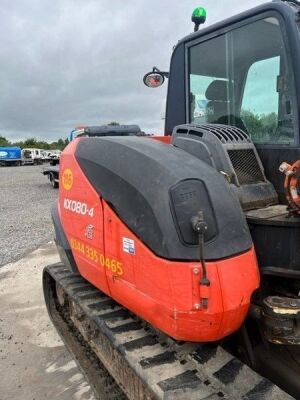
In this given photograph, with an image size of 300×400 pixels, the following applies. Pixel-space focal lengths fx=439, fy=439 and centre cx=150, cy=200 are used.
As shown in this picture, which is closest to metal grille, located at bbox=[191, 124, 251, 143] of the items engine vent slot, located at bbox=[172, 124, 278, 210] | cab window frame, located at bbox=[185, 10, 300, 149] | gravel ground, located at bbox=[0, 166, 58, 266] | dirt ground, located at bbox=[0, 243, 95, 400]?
engine vent slot, located at bbox=[172, 124, 278, 210]

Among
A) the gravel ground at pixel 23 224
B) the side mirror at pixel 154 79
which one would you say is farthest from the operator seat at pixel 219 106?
the gravel ground at pixel 23 224

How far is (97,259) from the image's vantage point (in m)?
2.63

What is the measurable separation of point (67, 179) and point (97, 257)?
70 cm

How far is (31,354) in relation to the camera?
4.00 metres

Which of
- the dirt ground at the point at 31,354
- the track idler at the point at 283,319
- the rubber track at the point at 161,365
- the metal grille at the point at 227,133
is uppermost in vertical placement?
the metal grille at the point at 227,133

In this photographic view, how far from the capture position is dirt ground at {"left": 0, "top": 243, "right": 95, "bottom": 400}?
3402 millimetres

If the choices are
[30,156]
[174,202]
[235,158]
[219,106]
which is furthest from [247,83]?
[30,156]

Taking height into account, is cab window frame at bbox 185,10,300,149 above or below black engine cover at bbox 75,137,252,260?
above

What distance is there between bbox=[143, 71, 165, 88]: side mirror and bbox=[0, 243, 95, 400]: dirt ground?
247 cm

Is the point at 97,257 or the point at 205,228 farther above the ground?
the point at 205,228

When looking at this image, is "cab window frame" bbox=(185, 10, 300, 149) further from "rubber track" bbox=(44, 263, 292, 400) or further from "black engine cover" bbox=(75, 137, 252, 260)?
"rubber track" bbox=(44, 263, 292, 400)

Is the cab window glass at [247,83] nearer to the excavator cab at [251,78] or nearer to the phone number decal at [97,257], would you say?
the excavator cab at [251,78]

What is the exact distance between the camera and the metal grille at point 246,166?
98.0 inches

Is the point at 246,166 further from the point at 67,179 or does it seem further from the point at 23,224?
the point at 23,224
